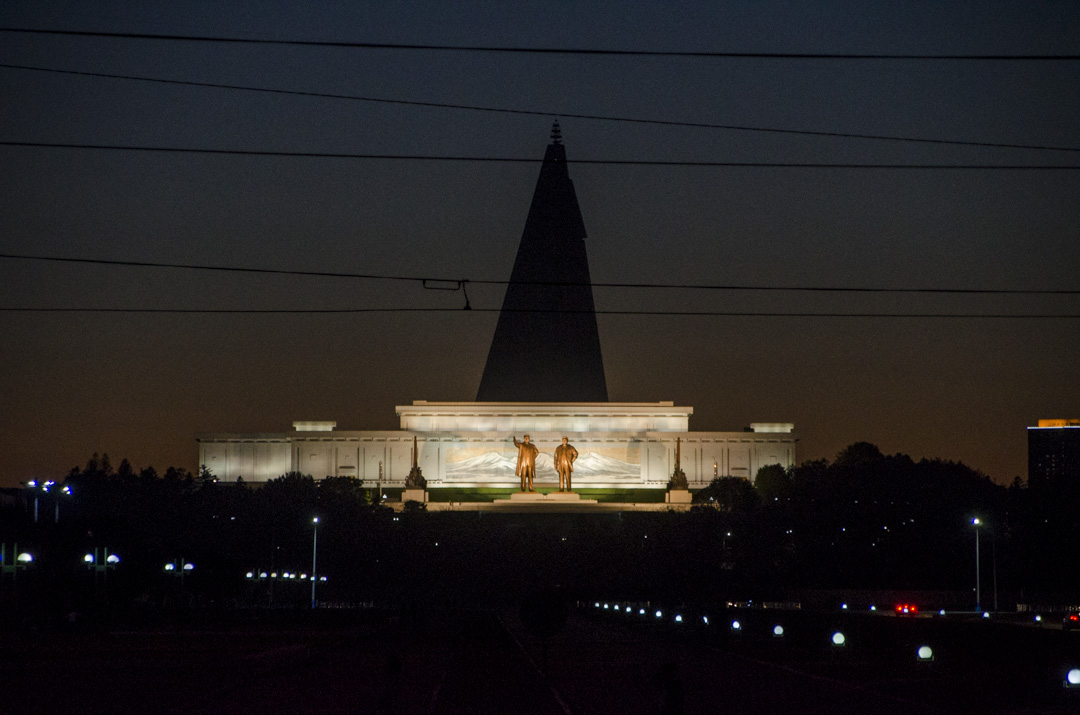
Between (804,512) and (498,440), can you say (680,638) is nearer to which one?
(804,512)

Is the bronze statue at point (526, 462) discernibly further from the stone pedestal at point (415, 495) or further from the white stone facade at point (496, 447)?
the white stone facade at point (496, 447)

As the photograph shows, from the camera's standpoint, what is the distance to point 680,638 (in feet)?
142

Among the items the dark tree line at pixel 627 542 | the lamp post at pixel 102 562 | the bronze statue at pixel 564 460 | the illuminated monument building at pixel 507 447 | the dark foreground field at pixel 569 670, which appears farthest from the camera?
the illuminated monument building at pixel 507 447

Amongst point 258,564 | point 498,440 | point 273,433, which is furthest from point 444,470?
point 258,564

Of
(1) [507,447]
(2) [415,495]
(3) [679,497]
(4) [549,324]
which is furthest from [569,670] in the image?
(4) [549,324]

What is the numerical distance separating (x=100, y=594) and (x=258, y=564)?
2716 cm

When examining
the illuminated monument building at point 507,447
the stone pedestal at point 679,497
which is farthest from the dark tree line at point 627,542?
the illuminated monument building at point 507,447

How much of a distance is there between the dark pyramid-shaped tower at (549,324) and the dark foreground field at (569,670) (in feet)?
364

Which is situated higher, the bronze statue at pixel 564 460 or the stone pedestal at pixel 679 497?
the bronze statue at pixel 564 460

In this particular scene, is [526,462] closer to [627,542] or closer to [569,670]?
[627,542]

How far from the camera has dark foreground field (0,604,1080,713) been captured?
75.4 ft

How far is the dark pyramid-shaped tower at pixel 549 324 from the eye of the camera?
156875 mm

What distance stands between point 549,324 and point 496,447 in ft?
83.0

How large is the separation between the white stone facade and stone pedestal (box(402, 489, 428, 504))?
54.4ft
